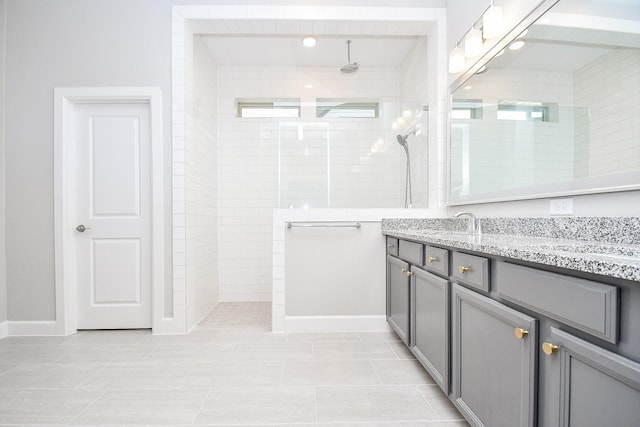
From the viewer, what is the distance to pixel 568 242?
1.36 m

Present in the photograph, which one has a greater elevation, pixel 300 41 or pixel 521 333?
pixel 300 41

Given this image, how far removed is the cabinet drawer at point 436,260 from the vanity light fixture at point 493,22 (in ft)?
4.42

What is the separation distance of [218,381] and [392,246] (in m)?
1.51

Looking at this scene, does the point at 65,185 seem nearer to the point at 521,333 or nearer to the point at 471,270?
the point at 471,270

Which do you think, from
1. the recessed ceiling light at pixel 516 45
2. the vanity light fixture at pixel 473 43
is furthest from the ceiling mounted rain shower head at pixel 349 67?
the recessed ceiling light at pixel 516 45

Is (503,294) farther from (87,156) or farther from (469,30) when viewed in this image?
(87,156)

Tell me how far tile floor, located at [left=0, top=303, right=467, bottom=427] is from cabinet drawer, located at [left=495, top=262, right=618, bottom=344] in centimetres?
87

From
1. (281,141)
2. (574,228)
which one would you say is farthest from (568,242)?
(281,141)

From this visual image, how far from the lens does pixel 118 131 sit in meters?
2.97

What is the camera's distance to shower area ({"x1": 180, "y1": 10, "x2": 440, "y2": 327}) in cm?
300

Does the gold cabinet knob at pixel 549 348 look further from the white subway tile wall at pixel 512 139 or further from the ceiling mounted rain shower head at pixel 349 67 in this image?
the ceiling mounted rain shower head at pixel 349 67

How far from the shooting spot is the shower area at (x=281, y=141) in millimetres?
2998

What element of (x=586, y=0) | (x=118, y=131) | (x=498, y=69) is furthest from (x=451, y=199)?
(x=118, y=131)

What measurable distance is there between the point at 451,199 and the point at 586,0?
1544 millimetres
